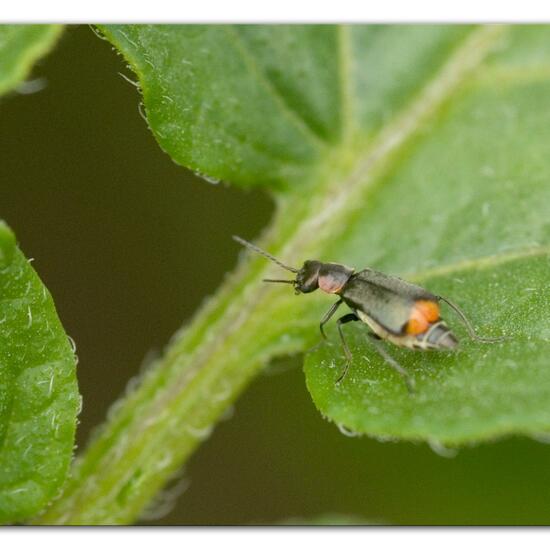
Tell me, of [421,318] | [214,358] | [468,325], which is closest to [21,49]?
[214,358]

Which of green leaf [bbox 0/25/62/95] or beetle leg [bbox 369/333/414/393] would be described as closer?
green leaf [bbox 0/25/62/95]

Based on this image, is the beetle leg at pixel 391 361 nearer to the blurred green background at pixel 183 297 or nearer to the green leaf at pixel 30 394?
the blurred green background at pixel 183 297

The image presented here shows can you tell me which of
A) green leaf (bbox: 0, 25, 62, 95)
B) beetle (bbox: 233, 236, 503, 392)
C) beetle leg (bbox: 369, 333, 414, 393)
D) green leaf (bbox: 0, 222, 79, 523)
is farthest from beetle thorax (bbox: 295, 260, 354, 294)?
green leaf (bbox: 0, 25, 62, 95)

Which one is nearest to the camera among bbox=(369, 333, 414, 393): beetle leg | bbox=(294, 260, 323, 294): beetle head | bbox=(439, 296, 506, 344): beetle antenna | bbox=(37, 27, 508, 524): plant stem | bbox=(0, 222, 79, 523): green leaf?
bbox=(0, 222, 79, 523): green leaf

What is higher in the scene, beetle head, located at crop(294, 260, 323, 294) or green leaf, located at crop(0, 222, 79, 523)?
green leaf, located at crop(0, 222, 79, 523)

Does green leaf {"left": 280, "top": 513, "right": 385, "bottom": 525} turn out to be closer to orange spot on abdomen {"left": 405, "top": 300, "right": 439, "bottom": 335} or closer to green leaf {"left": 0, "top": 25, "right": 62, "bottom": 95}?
orange spot on abdomen {"left": 405, "top": 300, "right": 439, "bottom": 335}

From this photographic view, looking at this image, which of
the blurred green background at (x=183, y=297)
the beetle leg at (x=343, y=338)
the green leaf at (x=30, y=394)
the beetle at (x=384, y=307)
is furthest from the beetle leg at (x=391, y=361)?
the green leaf at (x=30, y=394)
